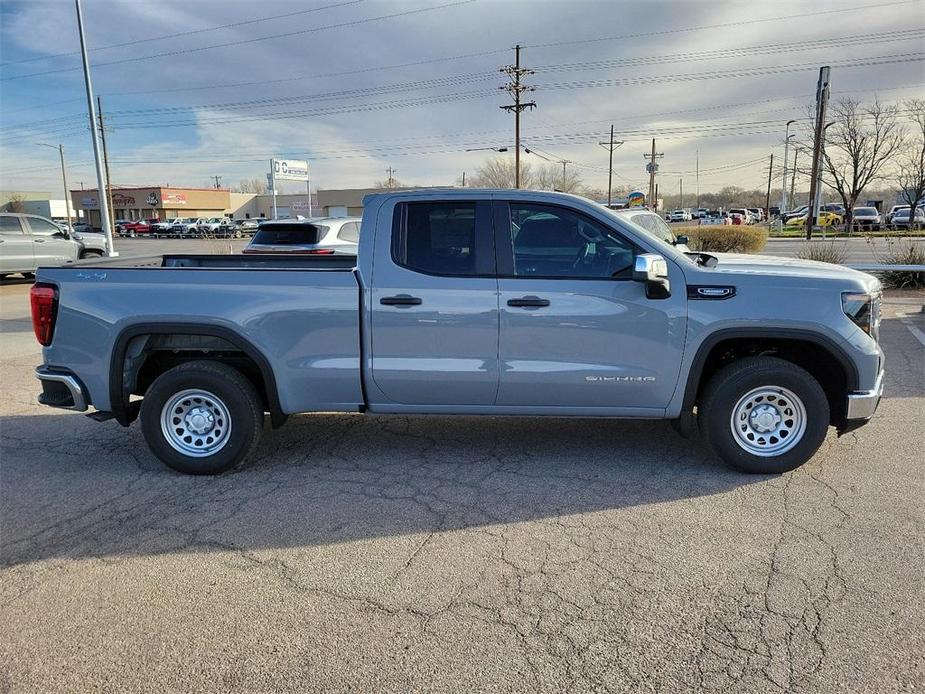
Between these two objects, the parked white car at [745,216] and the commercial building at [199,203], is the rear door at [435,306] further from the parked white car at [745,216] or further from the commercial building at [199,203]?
the commercial building at [199,203]

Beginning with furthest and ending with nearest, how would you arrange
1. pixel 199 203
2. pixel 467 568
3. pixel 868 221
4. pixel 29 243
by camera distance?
pixel 199 203, pixel 868 221, pixel 29 243, pixel 467 568

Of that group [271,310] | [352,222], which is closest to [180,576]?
[271,310]

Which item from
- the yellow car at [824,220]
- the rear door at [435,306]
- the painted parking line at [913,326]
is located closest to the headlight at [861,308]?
the rear door at [435,306]

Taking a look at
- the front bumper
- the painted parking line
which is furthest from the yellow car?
the front bumper

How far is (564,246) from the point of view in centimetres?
438

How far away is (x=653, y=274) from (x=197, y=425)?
10.7ft

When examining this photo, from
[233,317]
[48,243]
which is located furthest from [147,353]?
[48,243]

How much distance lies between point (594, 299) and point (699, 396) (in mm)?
1096

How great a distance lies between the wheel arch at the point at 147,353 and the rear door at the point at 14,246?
51.6 feet

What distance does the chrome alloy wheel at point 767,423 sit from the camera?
4.39 metres

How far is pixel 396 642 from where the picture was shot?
278 centimetres

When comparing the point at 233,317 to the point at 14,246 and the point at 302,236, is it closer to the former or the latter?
the point at 302,236

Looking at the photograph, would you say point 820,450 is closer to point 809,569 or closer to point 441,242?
point 809,569

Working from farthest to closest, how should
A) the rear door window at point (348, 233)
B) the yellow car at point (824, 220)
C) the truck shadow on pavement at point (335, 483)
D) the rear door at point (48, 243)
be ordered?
the yellow car at point (824, 220) < the rear door at point (48, 243) < the rear door window at point (348, 233) < the truck shadow on pavement at point (335, 483)
